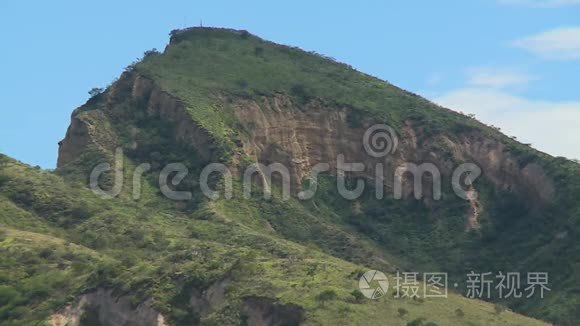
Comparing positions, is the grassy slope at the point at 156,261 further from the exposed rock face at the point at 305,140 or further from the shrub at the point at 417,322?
the exposed rock face at the point at 305,140

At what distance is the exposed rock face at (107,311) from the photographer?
9300cm

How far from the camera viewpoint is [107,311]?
95.1 metres

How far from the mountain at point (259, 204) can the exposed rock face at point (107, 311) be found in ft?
0.39

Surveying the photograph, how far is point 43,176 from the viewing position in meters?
123

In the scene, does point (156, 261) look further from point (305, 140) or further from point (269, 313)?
point (305, 140)

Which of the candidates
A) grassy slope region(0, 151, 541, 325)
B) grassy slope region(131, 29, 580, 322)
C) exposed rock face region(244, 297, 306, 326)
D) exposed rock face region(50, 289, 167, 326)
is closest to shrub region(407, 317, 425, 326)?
grassy slope region(0, 151, 541, 325)

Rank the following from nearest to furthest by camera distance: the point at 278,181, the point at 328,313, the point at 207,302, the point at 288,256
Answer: the point at 328,313
the point at 207,302
the point at 288,256
the point at 278,181

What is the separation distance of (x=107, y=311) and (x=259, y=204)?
31850mm

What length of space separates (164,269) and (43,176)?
1187 inches

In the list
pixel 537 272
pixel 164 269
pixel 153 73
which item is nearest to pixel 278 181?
pixel 153 73

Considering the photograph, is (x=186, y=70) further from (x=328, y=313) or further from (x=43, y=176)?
(x=328, y=313)

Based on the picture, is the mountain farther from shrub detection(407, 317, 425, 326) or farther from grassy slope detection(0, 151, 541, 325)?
shrub detection(407, 317, 425, 326)

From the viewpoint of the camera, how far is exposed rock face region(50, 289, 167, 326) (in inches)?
3661

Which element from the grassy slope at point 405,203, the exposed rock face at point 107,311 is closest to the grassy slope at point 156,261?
the exposed rock face at point 107,311
